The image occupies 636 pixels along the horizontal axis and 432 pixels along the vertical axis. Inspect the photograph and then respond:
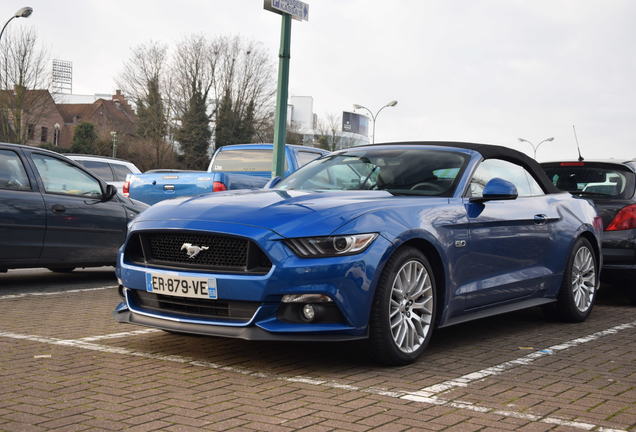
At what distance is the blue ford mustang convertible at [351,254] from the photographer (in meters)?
4.77

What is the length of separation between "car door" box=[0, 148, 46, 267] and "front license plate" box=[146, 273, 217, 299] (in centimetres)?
411

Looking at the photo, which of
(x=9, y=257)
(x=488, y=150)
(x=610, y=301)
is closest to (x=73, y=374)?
(x=488, y=150)

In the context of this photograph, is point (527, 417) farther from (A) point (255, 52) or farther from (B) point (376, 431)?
(A) point (255, 52)

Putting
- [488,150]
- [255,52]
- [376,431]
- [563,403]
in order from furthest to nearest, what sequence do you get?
[255,52] < [488,150] < [563,403] < [376,431]

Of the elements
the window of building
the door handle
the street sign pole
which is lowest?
the door handle

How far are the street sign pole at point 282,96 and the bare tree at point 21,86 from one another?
37.4 meters

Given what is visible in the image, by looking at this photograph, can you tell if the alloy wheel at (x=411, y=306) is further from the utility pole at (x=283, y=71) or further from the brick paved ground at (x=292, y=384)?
the utility pole at (x=283, y=71)

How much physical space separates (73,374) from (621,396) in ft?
10.2

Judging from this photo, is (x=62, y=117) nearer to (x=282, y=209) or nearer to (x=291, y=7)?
(x=291, y=7)

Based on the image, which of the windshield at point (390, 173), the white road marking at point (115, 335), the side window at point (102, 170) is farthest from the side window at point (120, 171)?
the white road marking at point (115, 335)

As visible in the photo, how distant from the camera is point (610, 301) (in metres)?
9.19

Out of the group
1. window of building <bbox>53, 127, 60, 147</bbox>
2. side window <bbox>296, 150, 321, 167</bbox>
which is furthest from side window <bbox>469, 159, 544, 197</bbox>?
window of building <bbox>53, 127, 60, 147</bbox>

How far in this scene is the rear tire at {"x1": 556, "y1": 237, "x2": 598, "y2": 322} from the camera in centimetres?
714

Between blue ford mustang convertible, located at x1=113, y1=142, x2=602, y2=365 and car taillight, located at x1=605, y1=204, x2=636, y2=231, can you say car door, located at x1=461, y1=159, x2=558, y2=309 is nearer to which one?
blue ford mustang convertible, located at x1=113, y1=142, x2=602, y2=365
